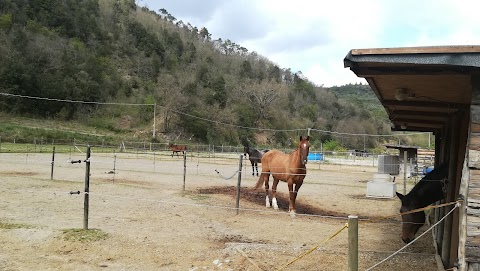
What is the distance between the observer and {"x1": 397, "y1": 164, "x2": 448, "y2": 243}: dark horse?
6051 mm

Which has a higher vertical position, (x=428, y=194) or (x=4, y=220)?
(x=428, y=194)

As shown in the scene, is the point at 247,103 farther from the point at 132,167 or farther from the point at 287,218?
the point at 287,218

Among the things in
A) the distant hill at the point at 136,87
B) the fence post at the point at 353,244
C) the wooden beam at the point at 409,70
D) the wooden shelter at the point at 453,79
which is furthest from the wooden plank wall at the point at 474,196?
the distant hill at the point at 136,87

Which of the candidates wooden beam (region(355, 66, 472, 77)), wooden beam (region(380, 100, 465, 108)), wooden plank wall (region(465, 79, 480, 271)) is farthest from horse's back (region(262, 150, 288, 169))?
wooden plank wall (region(465, 79, 480, 271))

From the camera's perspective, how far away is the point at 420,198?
6320 millimetres

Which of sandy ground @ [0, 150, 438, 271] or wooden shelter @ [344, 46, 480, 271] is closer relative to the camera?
wooden shelter @ [344, 46, 480, 271]

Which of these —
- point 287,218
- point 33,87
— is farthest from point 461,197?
point 33,87

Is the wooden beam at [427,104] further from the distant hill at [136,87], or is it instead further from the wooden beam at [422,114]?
the distant hill at [136,87]

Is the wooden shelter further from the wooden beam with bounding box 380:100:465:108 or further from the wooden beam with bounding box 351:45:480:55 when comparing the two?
the wooden beam with bounding box 380:100:465:108

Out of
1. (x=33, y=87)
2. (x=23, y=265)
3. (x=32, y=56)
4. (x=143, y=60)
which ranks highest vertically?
(x=143, y=60)

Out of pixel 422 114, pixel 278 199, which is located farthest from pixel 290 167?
pixel 422 114

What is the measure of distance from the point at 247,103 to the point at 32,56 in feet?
113

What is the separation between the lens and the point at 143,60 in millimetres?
75750

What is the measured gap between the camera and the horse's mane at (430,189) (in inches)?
249
